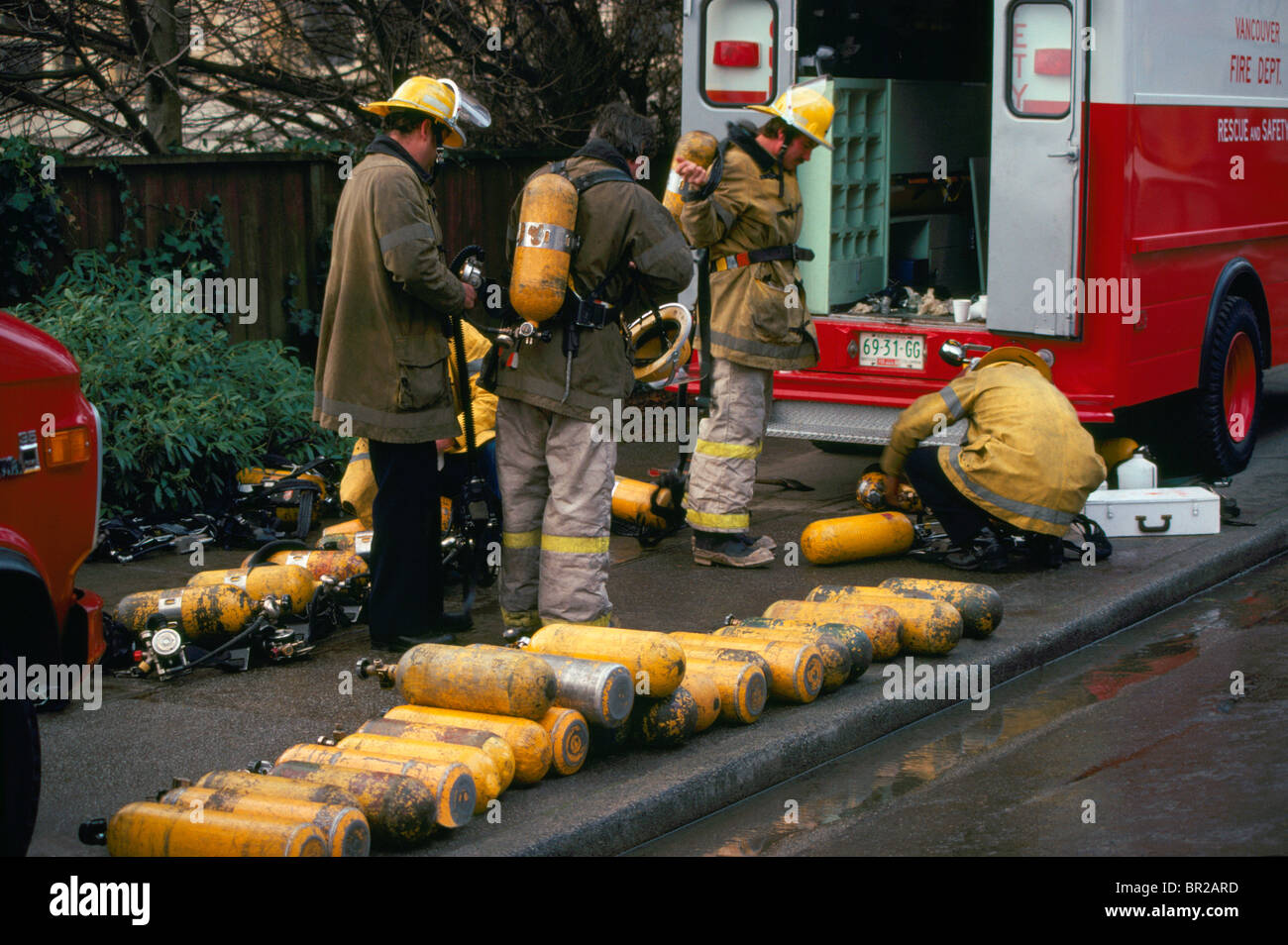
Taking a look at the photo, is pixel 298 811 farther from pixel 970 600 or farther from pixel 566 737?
pixel 970 600

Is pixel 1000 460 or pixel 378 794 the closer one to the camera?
pixel 378 794

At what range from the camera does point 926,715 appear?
585 centimetres

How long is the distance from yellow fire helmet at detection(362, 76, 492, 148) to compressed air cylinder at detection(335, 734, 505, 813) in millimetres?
2504

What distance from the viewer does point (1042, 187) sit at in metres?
7.99

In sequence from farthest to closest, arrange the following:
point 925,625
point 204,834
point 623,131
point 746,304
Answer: point 746,304 → point 623,131 → point 925,625 → point 204,834

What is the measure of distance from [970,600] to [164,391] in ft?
15.4

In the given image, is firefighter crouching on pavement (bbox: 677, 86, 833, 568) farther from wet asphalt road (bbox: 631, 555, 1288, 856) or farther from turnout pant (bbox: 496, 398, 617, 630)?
wet asphalt road (bbox: 631, 555, 1288, 856)

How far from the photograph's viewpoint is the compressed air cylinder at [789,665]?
17.7ft

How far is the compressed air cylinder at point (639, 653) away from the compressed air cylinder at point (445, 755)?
618 mm

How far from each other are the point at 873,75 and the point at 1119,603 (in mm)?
4863

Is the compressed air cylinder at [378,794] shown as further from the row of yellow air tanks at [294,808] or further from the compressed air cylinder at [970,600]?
the compressed air cylinder at [970,600]

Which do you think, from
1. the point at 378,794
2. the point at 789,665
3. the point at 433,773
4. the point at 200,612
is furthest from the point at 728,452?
the point at 378,794

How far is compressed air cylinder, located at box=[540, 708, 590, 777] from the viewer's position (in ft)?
15.6

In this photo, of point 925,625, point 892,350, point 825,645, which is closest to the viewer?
point 825,645
